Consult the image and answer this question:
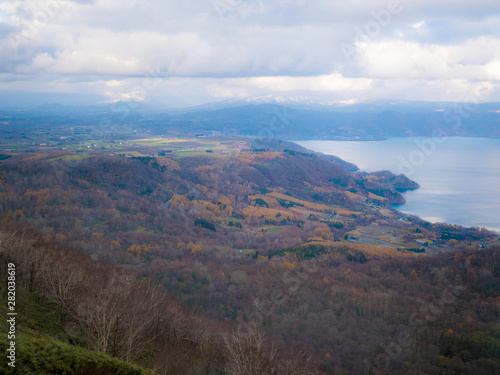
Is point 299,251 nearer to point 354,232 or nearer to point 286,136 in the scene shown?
point 354,232

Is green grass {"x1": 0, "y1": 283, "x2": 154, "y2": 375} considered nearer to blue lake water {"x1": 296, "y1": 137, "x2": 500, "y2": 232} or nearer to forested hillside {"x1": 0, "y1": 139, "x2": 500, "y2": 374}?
forested hillside {"x1": 0, "y1": 139, "x2": 500, "y2": 374}

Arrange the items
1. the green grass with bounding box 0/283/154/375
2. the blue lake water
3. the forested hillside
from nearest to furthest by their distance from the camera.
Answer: the green grass with bounding box 0/283/154/375 < the forested hillside < the blue lake water

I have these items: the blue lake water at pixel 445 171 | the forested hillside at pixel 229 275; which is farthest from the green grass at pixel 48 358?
the blue lake water at pixel 445 171

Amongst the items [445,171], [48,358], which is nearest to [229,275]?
[48,358]

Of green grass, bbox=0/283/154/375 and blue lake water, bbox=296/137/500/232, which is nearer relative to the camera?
green grass, bbox=0/283/154/375

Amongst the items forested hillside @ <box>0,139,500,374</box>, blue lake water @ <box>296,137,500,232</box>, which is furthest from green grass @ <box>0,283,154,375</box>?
blue lake water @ <box>296,137,500,232</box>

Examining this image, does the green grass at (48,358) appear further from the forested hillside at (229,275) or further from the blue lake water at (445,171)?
the blue lake water at (445,171)

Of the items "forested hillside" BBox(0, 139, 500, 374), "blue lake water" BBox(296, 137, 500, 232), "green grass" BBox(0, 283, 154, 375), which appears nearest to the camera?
"green grass" BBox(0, 283, 154, 375)

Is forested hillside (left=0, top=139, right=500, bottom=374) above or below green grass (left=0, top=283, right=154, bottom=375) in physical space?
below
